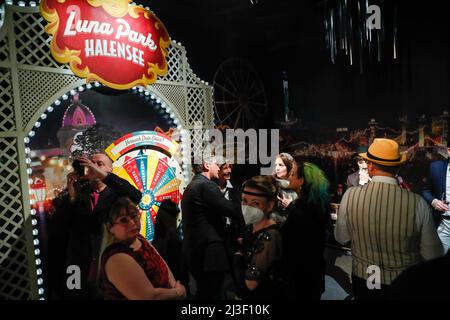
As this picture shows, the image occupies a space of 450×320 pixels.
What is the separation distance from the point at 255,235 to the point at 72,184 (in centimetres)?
207

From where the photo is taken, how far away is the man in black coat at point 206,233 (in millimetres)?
3494

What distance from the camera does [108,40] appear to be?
3357 millimetres

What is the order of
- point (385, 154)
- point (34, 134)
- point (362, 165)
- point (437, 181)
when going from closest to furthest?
point (385, 154)
point (34, 134)
point (437, 181)
point (362, 165)

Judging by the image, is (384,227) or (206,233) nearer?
(384,227)

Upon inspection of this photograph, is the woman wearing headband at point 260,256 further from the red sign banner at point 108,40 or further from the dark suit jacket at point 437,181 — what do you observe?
the dark suit jacket at point 437,181

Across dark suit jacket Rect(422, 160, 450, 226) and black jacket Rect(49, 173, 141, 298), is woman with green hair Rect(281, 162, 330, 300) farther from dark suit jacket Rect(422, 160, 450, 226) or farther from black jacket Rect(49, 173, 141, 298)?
dark suit jacket Rect(422, 160, 450, 226)

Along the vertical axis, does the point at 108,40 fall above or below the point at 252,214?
above

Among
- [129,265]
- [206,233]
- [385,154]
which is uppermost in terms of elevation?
[385,154]

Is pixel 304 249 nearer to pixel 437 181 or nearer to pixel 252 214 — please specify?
pixel 252 214

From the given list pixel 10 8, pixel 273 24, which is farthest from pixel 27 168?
pixel 273 24

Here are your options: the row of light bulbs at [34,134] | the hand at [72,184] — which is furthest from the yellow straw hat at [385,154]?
the hand at [72,184]

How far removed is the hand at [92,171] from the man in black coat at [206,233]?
35.9 inches

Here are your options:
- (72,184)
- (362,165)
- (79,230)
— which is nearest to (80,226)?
(79,230)
